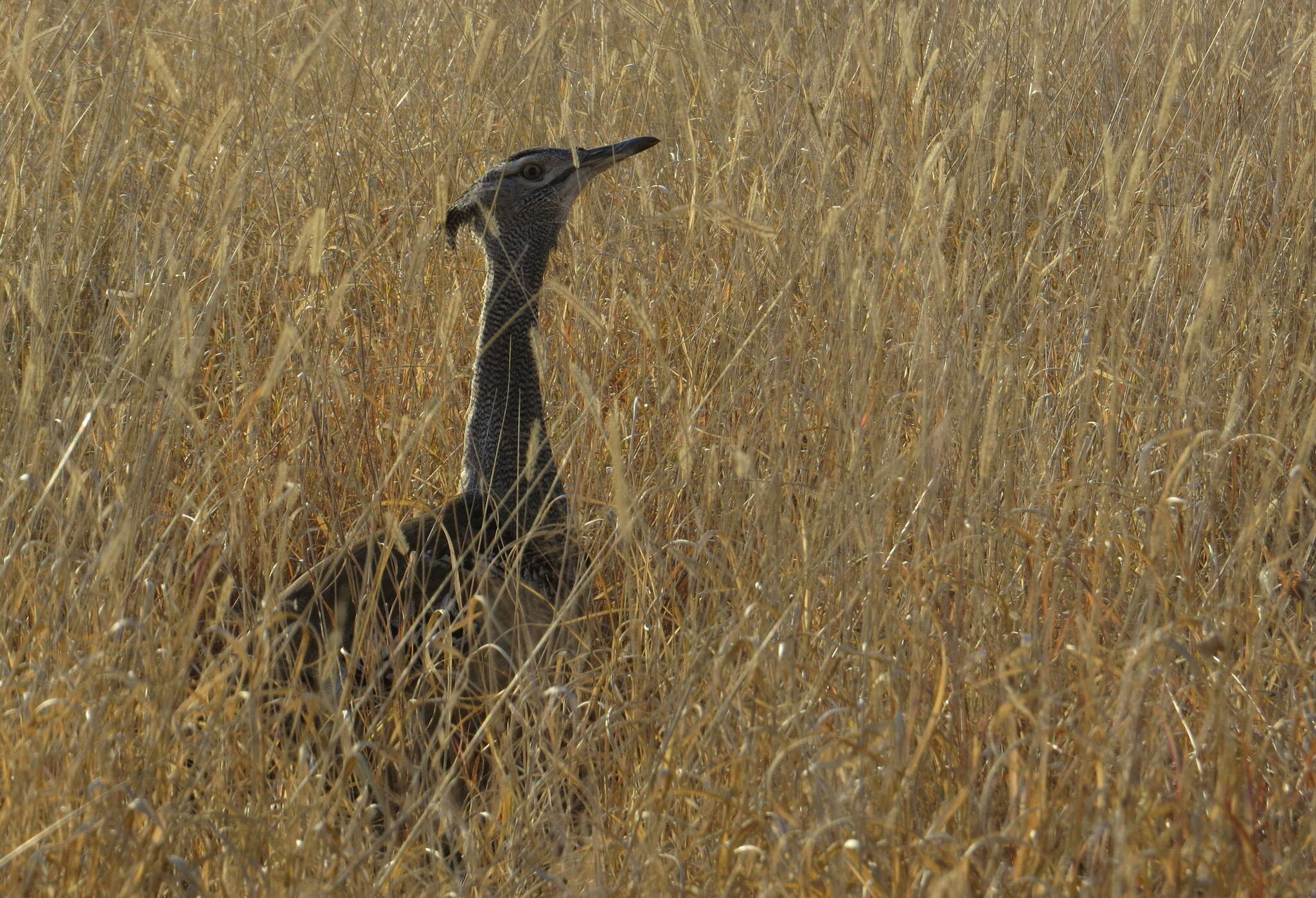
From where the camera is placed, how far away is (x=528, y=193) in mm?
3252

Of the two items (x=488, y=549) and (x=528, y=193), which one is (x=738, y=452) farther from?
(x=528, y=193)

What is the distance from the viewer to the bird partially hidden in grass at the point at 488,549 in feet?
7.12

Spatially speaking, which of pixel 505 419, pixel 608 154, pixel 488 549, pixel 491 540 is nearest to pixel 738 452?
pixel 488 549

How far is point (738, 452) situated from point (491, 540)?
3.49ft

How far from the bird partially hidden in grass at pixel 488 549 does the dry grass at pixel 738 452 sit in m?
0.11

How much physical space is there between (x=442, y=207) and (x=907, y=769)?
57.8 inches

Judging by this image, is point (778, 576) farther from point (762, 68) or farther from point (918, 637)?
point (762, 68)

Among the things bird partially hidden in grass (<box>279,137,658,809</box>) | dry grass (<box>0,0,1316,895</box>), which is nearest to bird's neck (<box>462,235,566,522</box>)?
bird partially hidden in grass (<box>279,137,658,809</box>)

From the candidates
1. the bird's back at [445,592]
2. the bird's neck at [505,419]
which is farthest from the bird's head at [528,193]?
the bird's back at [445,592]

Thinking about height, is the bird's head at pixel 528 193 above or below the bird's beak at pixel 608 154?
below

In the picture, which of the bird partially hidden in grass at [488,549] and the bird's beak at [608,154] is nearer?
the bird partially hidden in grass at [488,549]

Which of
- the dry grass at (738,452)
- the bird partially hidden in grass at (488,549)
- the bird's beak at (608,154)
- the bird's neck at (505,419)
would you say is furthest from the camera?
the bird's beak at (608,154)

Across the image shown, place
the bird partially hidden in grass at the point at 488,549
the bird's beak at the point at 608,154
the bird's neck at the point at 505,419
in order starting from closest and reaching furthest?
1. the bird partially hidden in grass at the point at 488,549
2. the bird's neck at the point at 505,419
3. the bird's beak at the point at 608,154

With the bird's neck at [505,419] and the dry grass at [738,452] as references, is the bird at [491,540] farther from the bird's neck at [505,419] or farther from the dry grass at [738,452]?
the dry grass at [738,452]
